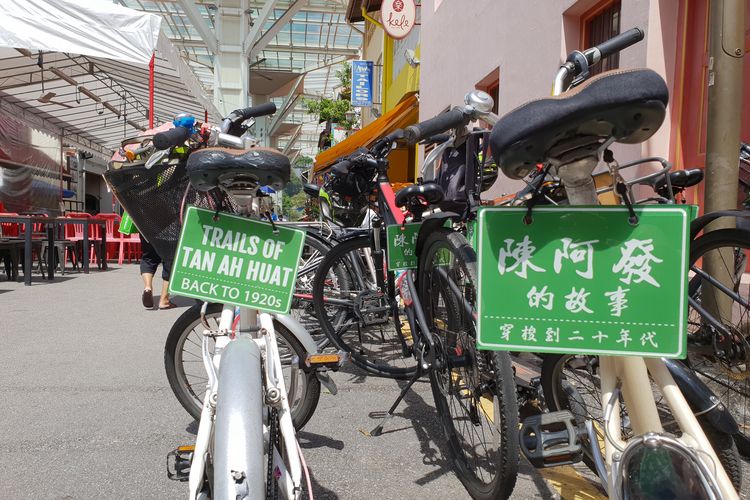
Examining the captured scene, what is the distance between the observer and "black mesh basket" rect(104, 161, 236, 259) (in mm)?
2334

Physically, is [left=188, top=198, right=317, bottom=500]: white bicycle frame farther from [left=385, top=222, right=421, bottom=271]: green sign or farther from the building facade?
the building facade

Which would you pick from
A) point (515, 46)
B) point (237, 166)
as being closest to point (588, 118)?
point (237, 166)

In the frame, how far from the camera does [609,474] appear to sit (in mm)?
1298

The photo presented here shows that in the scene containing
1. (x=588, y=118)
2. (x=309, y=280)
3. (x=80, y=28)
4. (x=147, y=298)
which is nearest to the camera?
(x=588, y=118)

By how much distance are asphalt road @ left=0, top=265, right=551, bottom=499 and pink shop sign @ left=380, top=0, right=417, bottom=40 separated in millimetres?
8998

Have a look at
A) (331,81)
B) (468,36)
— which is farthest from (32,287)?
(331,81)

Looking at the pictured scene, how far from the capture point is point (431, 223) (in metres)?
2.38

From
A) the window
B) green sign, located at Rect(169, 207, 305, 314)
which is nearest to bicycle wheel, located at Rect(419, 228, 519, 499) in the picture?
green sign, located at Rect(169, 207, 305, 314)

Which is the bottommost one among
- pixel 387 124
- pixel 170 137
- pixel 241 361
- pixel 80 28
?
pixel 241 361

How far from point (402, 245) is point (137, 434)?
1.58m

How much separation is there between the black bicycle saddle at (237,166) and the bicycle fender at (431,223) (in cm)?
82

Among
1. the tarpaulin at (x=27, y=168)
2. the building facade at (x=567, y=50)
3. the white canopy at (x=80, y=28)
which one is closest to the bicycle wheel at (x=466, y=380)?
the building facade at (x=567, y=50)

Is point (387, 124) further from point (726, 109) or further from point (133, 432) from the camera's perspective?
point (133, 432)

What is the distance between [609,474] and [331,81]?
114 ft
